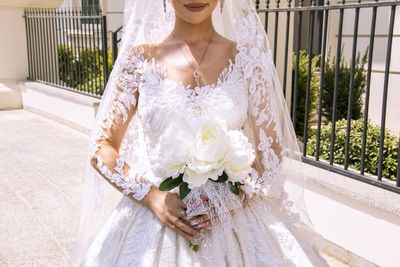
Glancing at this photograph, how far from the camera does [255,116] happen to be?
5.89 ft

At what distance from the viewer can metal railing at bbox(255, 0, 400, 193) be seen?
3298 millimetres

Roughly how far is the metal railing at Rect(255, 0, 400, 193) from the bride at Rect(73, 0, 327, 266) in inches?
61.5

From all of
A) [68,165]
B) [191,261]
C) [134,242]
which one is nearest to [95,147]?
[134,242]

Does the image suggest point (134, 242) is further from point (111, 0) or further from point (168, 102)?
point (111, 0)

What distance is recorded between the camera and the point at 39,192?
4.82m

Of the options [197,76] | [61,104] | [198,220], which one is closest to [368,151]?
[197,76]

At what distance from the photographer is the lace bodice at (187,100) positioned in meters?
1.70

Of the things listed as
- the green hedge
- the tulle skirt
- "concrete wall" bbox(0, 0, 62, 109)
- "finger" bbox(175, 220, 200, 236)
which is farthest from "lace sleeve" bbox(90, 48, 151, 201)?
"concrete wall" bbox(0, 0, 62, 109)

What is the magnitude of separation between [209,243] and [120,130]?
54 centimetres

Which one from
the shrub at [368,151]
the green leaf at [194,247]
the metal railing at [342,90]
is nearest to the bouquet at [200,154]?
the green leaf at [194,247]

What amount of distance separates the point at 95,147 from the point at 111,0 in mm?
13094

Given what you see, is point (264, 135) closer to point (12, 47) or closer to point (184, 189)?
point (184, 189)

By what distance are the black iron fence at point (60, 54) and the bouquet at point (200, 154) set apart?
244 inches

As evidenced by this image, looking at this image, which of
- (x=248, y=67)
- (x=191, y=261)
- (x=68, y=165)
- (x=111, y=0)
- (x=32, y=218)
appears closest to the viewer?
(x=191, y=261)
